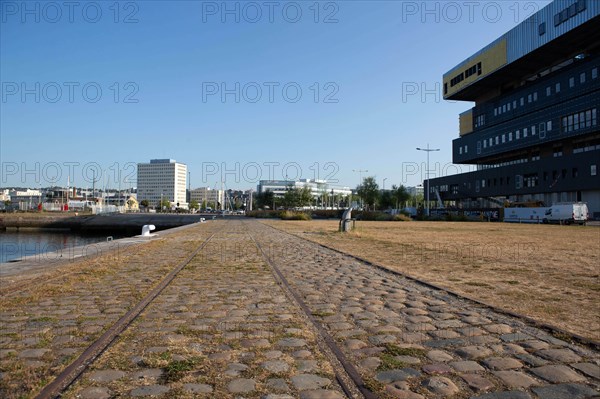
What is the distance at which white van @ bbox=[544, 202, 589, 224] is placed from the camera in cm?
4875

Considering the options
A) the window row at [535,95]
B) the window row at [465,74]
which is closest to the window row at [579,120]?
the window row at [535,95]

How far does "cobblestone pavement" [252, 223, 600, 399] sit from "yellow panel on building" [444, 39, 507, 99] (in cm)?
7651

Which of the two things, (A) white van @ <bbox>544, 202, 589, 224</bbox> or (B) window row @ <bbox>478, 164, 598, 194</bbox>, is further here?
(B) window row @ <bbox>478, 164, 598, 194</bbox>

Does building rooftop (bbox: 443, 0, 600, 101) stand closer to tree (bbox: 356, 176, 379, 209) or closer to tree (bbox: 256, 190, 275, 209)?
tree (bbox: 356, 176, 379, 209)

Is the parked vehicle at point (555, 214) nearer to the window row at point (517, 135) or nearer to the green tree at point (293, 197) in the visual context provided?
the window row at point (517, 135)

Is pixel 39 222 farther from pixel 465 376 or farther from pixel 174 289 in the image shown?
pixel 465 376

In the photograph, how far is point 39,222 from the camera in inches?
2697

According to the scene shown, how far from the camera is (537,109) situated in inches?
2744

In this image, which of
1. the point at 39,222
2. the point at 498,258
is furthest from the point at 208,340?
the point at 39,222

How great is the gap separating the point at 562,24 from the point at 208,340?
231ft

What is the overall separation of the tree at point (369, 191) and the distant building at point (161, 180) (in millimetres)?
106245

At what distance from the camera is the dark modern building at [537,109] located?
5951cm

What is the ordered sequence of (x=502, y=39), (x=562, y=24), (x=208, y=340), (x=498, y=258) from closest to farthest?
(x=208, y=340) → (x=498, y=258) → (x=562, y=24) → (x=502, y=39)

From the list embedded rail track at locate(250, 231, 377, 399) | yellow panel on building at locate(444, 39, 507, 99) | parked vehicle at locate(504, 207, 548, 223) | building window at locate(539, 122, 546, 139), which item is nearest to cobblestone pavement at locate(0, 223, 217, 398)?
embedded rail track at locate(250, 231, 377, 399)
